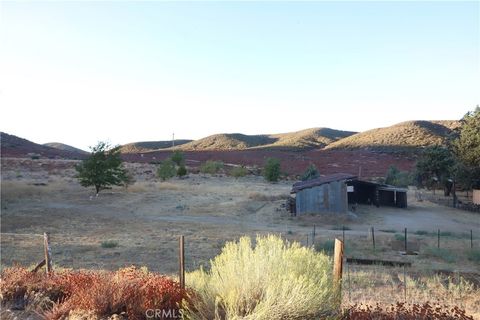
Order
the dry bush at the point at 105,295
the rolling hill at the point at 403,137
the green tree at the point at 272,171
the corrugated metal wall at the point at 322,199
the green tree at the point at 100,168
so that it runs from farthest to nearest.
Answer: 1. the rolling hill at the point at 403,137
2. the green tree at the point at 272,171
3. the green tree at the point at 100,168
4. the corrugated metal wall at the point at 322,199
5. the dry bush at the point at 105,295

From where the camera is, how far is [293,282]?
5.13m

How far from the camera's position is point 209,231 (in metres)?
21.8

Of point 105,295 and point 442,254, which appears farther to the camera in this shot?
point 442,254

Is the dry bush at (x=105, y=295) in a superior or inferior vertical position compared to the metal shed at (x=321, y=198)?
superior

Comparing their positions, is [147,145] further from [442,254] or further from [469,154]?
[442,254]

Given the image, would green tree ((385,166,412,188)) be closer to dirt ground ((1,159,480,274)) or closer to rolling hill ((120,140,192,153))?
dirt ground ((1,159,480,274))

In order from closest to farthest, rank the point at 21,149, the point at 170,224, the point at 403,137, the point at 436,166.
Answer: the point at 170,224 → the point at 436,166 → the point at 21,149 → the point at 403,137

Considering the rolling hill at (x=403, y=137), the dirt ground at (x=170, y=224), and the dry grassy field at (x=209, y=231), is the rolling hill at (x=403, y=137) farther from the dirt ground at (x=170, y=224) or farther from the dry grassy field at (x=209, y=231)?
the dry grassy field at (x=209, y=231)

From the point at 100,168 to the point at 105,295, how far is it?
32620mm

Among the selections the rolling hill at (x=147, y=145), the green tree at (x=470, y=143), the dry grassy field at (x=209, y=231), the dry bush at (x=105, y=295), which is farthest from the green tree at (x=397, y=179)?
the rolling hill at (x=147, y=145)

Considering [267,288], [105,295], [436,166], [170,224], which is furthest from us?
[436,166]

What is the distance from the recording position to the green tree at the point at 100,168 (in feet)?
120

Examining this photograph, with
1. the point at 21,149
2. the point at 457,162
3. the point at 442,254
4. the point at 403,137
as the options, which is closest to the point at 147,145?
the point at 21,149

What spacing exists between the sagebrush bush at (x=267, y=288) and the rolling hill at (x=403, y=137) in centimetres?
9239
